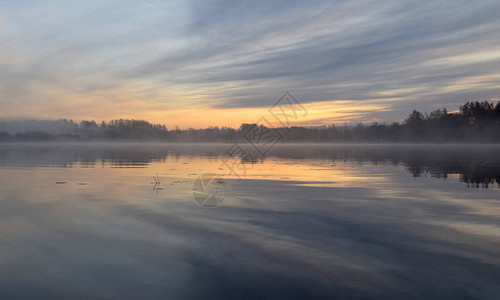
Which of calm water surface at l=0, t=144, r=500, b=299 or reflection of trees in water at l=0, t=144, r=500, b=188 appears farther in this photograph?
reflection of trees in water at l=0, t=144, r=500, b=188

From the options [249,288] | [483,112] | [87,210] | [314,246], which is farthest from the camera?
[483,112]

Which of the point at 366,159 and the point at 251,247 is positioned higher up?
the point at 366,159

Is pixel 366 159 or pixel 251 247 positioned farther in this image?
pixel 366 159

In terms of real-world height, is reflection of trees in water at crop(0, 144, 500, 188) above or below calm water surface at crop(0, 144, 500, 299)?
above

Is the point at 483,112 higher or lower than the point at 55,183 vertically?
higher

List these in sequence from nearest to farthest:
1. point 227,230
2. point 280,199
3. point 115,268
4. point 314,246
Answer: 1. point 115,268
2. point 314,246
3. point 227,230
4. point 280,199

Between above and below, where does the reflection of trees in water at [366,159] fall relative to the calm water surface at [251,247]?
above

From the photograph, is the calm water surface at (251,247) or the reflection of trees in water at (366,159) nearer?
the calm water surface at (251,247)

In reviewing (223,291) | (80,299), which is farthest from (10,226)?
(223,291)

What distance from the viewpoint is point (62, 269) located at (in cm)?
756

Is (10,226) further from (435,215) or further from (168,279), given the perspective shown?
(435,215)

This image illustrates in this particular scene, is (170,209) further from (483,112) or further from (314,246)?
(483,112)

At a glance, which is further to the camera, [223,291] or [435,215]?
[435,215]

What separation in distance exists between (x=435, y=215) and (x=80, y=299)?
11105 mm
